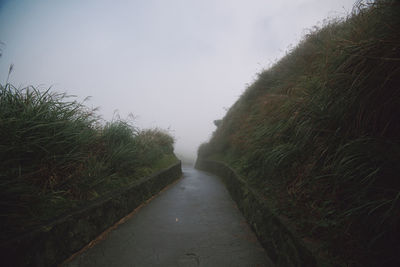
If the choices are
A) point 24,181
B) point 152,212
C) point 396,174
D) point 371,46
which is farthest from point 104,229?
point 371,46

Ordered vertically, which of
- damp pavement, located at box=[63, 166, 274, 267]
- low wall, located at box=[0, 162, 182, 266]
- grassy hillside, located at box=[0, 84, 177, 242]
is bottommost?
damp pavement, located at box=[63, 166, 274, 267]

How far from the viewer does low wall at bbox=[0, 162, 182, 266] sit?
1415 millimetres

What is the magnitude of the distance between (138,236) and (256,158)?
8.01 feet

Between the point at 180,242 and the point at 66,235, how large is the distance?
4.22ft

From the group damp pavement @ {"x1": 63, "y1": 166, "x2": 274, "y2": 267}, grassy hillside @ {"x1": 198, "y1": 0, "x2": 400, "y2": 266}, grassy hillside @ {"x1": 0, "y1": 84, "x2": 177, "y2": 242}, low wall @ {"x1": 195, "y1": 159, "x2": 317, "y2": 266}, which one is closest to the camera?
grassy hillside @ {"x1": 198, "y1": 0, "x2": 400, "y2": 266}

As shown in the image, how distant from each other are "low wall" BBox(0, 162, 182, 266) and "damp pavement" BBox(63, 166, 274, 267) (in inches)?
6.1

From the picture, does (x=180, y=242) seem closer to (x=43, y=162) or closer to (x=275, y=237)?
(x=275, y=237)

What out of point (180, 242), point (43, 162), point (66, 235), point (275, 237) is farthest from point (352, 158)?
point (43, 162)

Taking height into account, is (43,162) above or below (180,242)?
above

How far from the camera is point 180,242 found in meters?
2.23

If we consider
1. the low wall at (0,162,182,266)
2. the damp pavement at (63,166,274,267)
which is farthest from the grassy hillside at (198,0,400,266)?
the low wall at (0,162,182,266)

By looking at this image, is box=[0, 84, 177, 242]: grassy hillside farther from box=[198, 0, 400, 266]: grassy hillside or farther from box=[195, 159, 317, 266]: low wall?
box=[198, 0, 400, 266]: grassy hillside

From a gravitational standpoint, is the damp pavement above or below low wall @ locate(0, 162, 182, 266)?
below

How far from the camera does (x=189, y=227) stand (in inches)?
105
